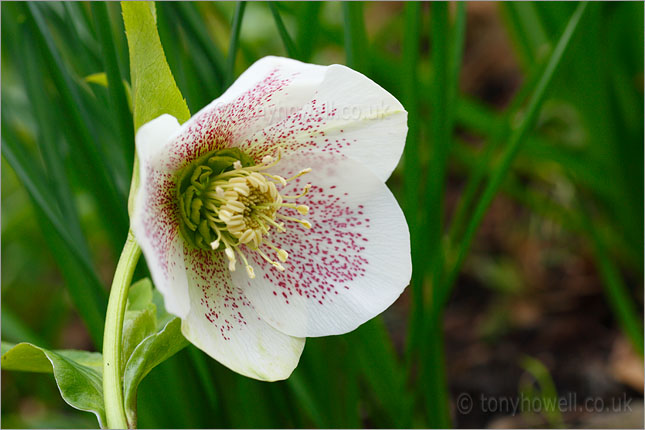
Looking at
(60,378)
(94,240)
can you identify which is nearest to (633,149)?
(60,378)

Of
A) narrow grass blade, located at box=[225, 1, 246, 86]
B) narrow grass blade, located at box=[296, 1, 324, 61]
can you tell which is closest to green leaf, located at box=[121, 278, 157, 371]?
narrow grass blade, located at box=[225, 1, 246, 86]

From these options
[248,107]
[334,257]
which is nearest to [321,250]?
[334,257]

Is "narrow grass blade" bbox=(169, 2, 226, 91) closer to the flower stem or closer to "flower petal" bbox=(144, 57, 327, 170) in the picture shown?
"flower petal" bbox=(144, 57, 327, 170)

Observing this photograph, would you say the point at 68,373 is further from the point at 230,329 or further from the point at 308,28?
the point at 308,28

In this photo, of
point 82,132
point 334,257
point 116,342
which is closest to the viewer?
point 116,342

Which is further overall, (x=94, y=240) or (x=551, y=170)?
(x=94, y=240)

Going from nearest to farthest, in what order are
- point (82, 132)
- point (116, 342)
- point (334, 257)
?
point (116, 342) < point (334, 257) < point (82, 132)

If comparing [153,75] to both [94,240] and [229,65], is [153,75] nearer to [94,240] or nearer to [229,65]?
[229,65]
